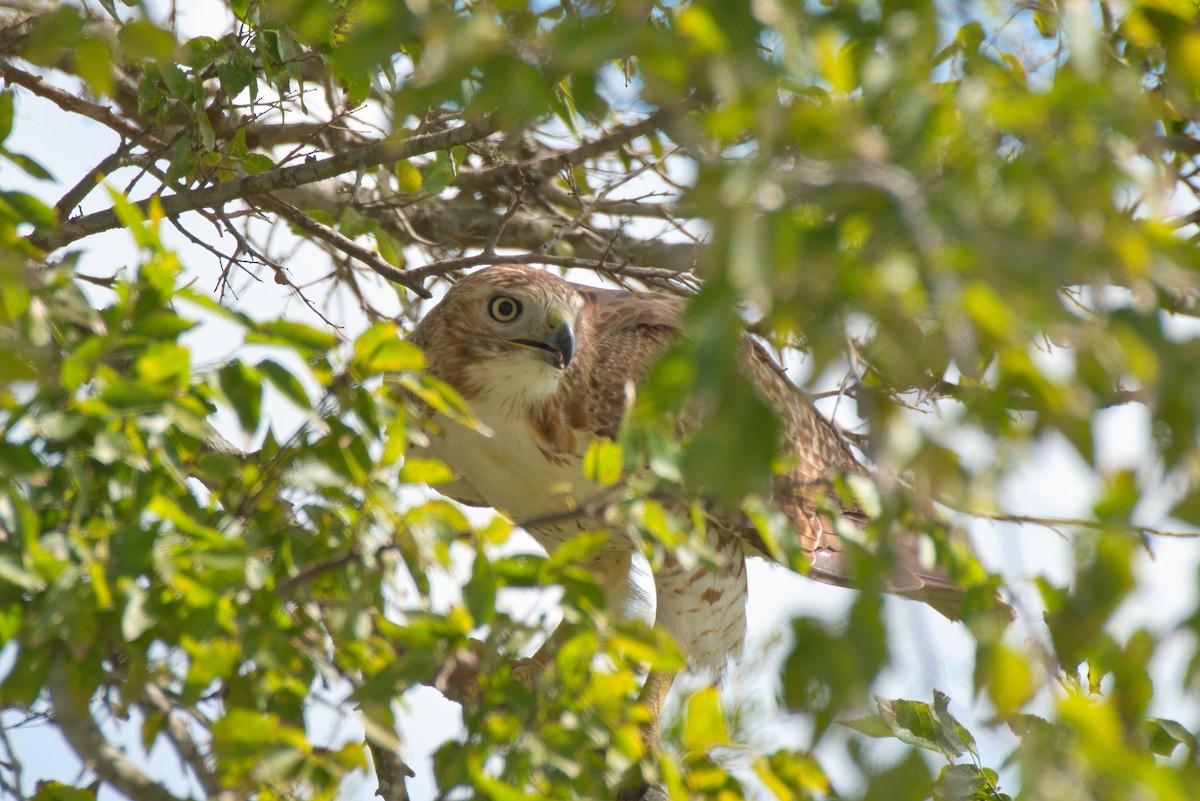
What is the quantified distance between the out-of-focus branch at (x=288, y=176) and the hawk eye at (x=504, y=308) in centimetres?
82

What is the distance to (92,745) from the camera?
5.79ft

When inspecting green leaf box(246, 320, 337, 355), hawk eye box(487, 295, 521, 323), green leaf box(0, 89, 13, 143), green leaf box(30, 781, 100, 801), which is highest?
hawk eye box(487, 295, 521, 323)

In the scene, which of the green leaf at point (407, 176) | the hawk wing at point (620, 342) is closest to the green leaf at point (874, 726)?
the hawk wing at point (620, 342)

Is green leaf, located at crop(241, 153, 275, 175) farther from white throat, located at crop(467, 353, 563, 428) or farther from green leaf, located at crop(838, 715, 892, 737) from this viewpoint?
green leaf, located at crop(838, 715, 892, 737)

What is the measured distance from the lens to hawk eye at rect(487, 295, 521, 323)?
422 cm

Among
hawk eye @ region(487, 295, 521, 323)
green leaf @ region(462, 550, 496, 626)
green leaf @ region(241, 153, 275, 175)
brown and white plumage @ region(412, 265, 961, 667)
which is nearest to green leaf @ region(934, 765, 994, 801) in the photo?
brown and white plumage @ region(412, 265, 961, 667)

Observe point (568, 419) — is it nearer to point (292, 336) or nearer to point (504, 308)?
point (504, 308)

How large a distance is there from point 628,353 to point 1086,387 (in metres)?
3.14

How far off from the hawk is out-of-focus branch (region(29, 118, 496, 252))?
0.86 metres

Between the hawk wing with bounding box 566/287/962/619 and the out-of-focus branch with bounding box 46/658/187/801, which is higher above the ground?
the hawk wing with bounding box 566/287/962/619

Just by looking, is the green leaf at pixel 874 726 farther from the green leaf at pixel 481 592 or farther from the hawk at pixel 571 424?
the hawk at pixel 571 424

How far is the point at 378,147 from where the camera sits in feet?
11.1

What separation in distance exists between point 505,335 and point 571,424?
0.42m

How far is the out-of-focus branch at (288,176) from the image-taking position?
3.36m
